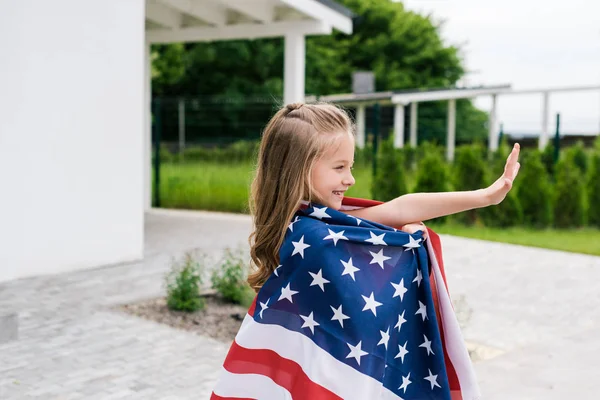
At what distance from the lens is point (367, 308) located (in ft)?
7.32

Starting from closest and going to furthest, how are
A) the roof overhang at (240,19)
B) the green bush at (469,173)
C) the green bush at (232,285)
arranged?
the green bush at (232,285) → the roof overhang at (240,19) → the green bush at (469,173)

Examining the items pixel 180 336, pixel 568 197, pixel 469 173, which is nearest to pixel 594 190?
pixel 568 197

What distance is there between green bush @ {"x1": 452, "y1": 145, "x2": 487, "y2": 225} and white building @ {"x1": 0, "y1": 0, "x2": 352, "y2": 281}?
662 centimetres

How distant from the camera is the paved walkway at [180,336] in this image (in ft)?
14.5

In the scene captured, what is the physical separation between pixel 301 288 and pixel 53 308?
4.44 m

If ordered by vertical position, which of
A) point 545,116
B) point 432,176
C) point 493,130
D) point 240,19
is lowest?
point 432,176

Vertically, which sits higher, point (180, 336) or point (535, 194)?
point (535, 194)

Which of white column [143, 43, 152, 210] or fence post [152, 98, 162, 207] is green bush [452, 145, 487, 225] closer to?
white column [143, 43, 152, 210]

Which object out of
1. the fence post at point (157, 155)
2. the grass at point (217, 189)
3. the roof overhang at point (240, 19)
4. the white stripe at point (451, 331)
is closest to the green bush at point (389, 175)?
the grass at point (217, 189)

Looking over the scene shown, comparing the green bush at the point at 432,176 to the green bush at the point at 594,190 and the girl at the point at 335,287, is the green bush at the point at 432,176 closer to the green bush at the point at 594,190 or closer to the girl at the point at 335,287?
the green bush at the point at 594,190

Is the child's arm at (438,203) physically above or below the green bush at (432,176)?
above

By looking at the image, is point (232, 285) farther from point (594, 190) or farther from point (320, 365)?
point (594, 190)

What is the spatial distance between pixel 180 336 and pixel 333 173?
11.4 ft

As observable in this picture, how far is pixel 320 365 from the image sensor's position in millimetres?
2242
